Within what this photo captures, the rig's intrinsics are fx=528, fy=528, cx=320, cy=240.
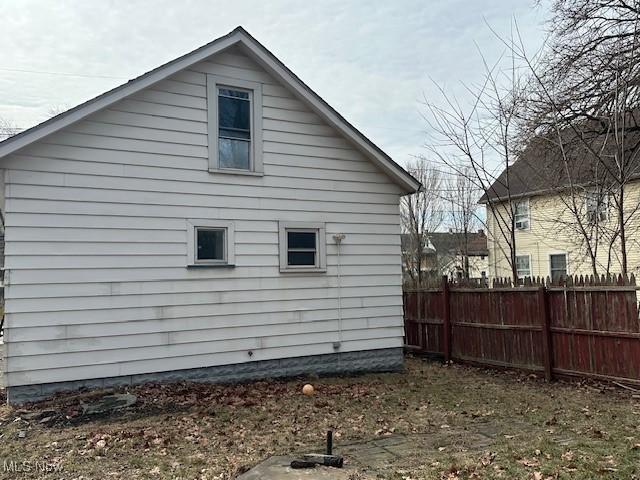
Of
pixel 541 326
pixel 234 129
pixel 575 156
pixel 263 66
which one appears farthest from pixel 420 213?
pixel 234 129

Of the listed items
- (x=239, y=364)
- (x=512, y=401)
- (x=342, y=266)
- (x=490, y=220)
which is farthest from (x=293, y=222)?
(x=490, y=220)

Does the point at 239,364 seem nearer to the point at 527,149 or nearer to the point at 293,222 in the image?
the point at 293,222

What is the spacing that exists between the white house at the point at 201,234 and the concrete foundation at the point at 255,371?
2 centimetres

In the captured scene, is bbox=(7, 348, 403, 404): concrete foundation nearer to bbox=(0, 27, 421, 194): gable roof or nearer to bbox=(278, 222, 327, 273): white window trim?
bbox=(278, 222, 327, 273): white window trim

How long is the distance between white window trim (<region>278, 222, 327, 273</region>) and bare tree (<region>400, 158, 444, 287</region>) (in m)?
20.5

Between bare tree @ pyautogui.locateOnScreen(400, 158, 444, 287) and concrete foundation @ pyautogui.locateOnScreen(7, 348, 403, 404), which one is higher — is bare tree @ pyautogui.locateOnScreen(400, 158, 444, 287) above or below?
above

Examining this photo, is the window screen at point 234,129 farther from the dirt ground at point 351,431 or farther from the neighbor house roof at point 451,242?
the neighbor house roof at point 451,242

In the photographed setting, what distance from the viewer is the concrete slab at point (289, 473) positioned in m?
4.62

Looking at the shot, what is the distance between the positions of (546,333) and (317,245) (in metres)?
4.45

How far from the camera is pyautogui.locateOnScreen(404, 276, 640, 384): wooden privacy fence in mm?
8398

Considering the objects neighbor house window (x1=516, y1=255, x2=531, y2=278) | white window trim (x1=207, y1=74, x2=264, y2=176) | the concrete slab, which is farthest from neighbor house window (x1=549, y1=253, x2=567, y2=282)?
the concrete slab

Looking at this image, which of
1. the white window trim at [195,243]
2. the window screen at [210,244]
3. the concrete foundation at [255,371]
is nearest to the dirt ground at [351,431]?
the concrete foundation at [255,371]

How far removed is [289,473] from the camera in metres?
4.73

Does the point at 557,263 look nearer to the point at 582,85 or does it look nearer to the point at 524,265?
the point at 524,265
